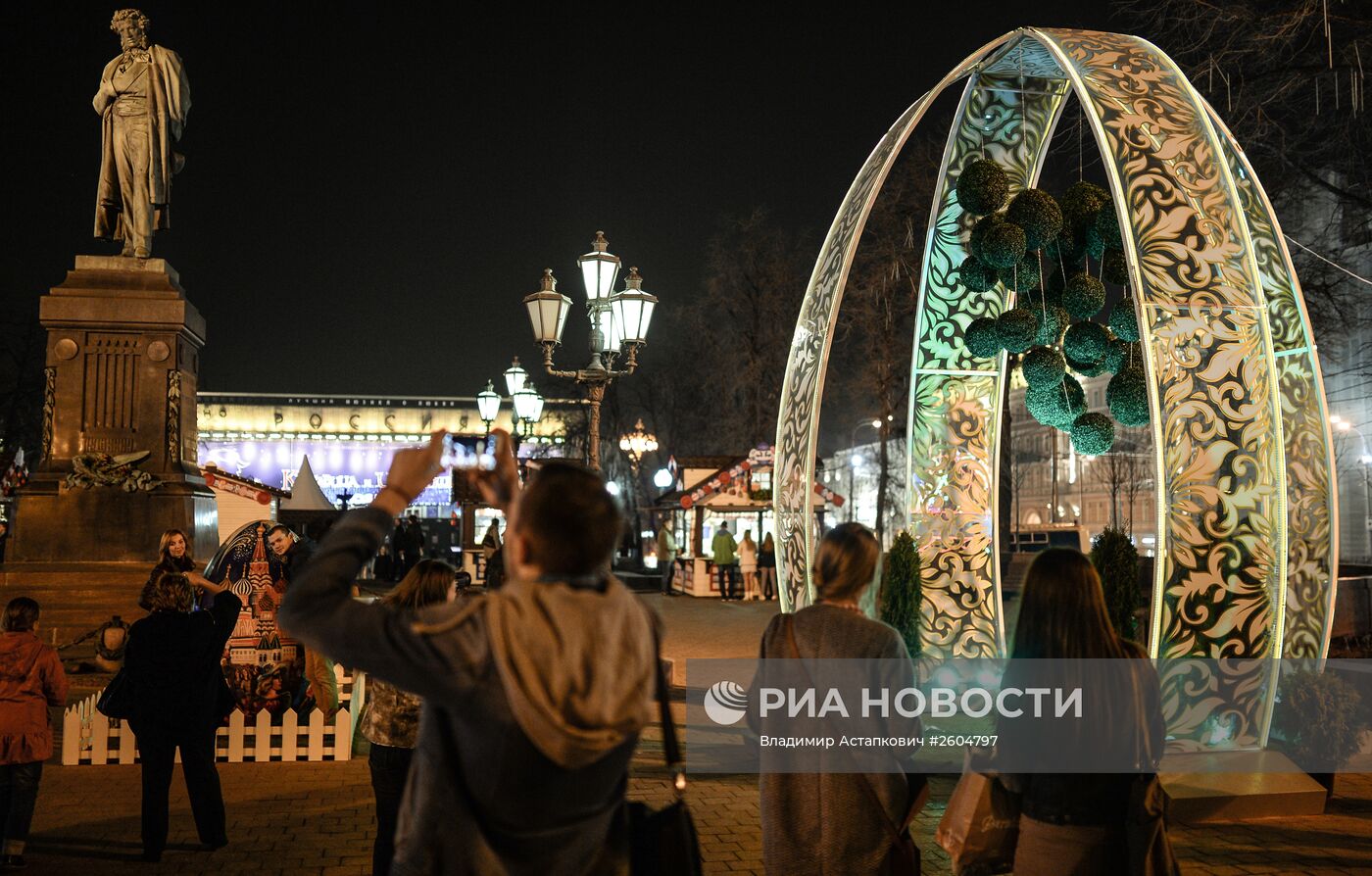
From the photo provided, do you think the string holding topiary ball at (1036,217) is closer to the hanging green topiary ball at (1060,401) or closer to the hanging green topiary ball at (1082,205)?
the hanging green topiary ball at (1082,205)

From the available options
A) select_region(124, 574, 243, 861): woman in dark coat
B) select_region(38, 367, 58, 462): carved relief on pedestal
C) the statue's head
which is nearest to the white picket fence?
select_region(124, 574, 243, 861): woman in dark coat

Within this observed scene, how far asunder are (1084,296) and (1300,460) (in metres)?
2.67

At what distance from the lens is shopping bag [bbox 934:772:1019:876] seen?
10.7 feet

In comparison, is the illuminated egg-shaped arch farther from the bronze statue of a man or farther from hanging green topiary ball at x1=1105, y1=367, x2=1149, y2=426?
the bronze statue of a man

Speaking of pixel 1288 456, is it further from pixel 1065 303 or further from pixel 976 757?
pixel 976 757

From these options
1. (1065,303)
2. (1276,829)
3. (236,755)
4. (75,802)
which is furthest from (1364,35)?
(75,802)

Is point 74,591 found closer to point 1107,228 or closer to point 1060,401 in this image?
point 1060,401

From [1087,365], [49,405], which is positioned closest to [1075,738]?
[1087,365]

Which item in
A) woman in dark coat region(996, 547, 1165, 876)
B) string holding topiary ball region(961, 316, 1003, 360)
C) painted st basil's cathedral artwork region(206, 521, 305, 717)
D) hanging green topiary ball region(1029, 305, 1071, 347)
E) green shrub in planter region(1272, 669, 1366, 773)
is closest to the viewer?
woman in dark coat region(996, 547, 1165, 876)

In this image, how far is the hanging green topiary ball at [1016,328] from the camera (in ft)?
29.4

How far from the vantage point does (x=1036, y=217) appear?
8766mm

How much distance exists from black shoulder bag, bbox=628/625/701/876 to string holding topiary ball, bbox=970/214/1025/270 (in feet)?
23.1

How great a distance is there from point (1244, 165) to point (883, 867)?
5.93m

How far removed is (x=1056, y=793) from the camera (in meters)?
3.24
